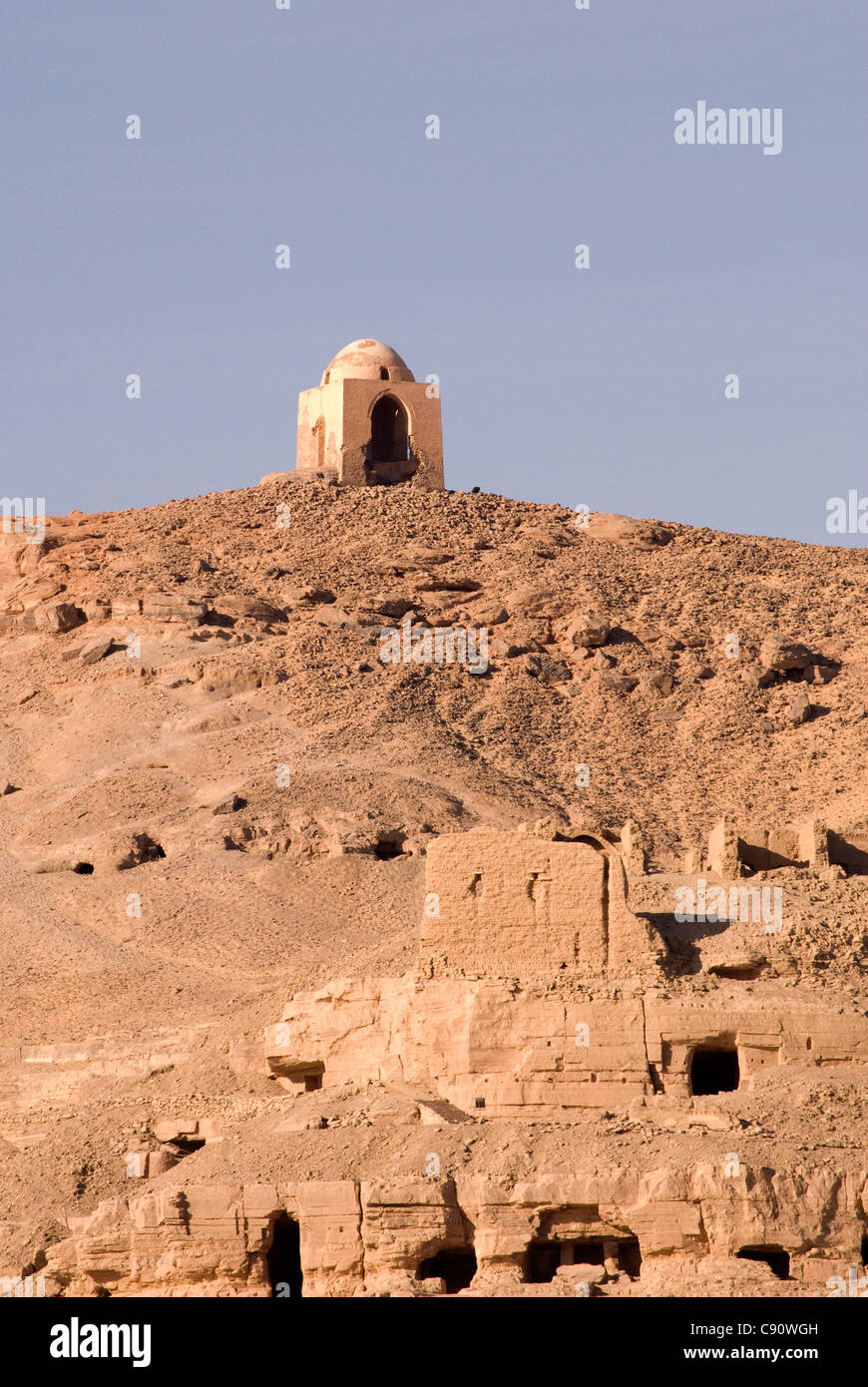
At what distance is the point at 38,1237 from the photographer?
3925cm

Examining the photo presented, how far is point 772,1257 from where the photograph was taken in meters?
34.7

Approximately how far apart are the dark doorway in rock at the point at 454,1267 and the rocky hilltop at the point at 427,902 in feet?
0.29

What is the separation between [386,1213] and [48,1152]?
28.1 ft

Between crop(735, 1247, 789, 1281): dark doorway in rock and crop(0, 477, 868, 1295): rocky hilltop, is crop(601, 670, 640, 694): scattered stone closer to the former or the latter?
crop(0, 477, 868, 1295): rocky hilltop

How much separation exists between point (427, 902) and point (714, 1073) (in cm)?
475

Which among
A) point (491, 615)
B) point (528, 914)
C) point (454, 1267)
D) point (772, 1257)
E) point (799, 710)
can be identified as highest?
point (491, 615)

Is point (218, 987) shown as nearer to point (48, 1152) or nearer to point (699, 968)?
point (48, 1152)

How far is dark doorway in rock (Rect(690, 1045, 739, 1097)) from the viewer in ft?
Result: 129

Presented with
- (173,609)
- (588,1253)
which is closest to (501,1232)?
(588,1253)

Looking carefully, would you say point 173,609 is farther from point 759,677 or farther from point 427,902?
point 427,902

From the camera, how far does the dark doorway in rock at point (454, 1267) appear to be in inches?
1404

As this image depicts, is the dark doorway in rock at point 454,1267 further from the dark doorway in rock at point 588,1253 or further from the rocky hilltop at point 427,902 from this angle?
the dark doorway in rock at point 588,1253

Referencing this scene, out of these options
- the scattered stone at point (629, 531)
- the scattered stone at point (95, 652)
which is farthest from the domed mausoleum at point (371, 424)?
the scattered stone at point (95, 652)

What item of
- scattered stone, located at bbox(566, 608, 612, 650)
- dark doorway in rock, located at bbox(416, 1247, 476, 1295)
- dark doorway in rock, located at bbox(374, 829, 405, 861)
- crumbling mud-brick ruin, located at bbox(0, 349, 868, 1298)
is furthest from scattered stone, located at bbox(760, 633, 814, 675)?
dark doorway in rock, located at bbox(416, 1247, 476, 1295)
